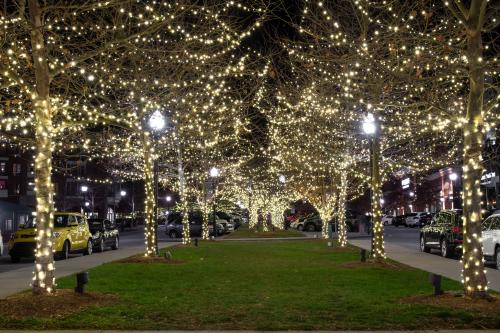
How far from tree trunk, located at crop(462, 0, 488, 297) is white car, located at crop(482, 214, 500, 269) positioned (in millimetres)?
8307

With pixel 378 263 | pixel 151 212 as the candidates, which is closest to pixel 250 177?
pixel 151 212

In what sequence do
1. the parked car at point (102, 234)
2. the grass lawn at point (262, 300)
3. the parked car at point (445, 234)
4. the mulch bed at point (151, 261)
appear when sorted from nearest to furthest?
the grass lawn at point (262, 300) → the mulch bed at point (151, 261) → the parked car at point (445, 234) → the parked car at point (102, 234)

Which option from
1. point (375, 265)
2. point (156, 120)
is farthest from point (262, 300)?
point (156, 120)

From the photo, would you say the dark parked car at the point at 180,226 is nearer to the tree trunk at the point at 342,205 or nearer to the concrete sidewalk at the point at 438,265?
the tree trunk at the point at 342,205

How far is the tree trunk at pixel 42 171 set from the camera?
1163 cm

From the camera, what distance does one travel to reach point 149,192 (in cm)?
2159

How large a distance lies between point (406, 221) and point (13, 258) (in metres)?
50.8

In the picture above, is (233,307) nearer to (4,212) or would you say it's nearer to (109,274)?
(109,274)

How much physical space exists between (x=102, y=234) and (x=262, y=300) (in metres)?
20.1

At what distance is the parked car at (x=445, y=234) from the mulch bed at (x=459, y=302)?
38.6ft

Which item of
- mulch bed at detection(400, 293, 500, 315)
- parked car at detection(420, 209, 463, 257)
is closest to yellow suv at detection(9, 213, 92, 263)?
parked car at detection(420, 209, 463, 257)

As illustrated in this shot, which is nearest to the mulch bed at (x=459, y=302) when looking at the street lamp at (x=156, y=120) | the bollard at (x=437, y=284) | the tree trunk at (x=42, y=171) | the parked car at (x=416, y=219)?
the bollard at (x=437, y=284)

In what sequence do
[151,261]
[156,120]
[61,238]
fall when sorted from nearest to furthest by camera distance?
1. [151,261]
2. [156,120]
3. [61,238]

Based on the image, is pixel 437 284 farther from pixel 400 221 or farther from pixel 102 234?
pixel 400 221
